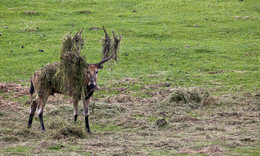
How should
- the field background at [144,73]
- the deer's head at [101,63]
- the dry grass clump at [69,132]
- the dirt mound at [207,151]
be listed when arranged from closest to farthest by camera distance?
1. the dirt mound at [207,151]
2. the field background at [144,73]
3. the dry grass clump at [69,132]
4. the deer's head at [101,63]

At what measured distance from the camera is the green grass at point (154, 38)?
80.2 ft

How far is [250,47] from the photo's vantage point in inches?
1176

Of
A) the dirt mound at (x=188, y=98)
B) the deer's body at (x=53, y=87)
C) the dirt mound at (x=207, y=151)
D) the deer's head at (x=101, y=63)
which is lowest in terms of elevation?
the dirt mound at (x=188, y=98)

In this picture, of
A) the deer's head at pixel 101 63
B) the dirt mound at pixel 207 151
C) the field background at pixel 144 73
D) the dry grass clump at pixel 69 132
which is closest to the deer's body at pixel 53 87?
the deer's head at pixel 101 63

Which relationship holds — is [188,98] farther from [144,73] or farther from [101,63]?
[144,73]

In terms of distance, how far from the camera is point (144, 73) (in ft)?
81.2

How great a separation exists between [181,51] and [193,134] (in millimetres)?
16848

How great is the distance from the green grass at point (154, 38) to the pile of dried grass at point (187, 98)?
3173 millimetres

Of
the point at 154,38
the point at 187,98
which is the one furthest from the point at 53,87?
the point at 154,38

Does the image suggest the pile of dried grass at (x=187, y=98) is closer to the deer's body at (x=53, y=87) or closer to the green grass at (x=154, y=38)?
the green grass at (x=154, y=38)

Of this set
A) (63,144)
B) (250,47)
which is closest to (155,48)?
(250,47)

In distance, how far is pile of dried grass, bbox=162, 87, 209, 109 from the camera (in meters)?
17.7

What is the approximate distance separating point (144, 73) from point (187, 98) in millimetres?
7168

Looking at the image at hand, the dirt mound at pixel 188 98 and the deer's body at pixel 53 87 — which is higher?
the deer's body at pixel 53 87
